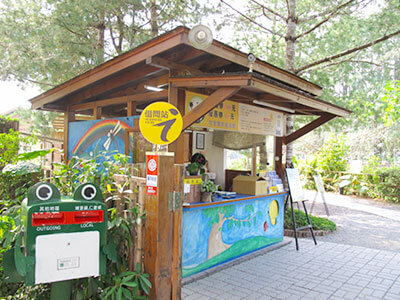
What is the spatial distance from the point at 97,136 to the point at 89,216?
3.78m

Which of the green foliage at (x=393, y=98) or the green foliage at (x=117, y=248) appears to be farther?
the green foliage at (x=393, y=98)

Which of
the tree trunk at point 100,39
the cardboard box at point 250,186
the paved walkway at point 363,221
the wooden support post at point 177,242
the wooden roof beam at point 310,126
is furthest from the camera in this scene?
the tree trunk at point 100,39

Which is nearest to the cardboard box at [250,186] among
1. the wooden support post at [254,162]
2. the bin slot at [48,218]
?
the wooden support post at [254,162]

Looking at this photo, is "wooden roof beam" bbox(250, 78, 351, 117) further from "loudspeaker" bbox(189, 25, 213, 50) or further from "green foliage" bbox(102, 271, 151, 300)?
"green foliage" bbox(102, 271, 151, 300)

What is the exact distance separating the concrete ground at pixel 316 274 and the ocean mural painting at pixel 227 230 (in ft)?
0.68

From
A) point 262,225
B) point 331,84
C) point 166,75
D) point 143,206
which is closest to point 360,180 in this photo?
point 331,84

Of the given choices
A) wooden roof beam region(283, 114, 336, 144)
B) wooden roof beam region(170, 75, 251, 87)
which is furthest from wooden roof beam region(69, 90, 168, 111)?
wooden roof beam region(283, 114, 336, 144)

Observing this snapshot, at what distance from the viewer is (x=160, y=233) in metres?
2.82

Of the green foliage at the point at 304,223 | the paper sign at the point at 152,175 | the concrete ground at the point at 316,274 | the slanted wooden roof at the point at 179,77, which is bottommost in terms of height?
the concrete ground at the point at 316,274

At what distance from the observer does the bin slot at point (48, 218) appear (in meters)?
2.29

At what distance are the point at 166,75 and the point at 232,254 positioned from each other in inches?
113

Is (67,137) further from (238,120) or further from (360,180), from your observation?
(360,180)

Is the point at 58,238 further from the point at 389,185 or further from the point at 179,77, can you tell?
the point at 389,185

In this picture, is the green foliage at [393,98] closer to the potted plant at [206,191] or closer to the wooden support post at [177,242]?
the potted plant at [206,191]
